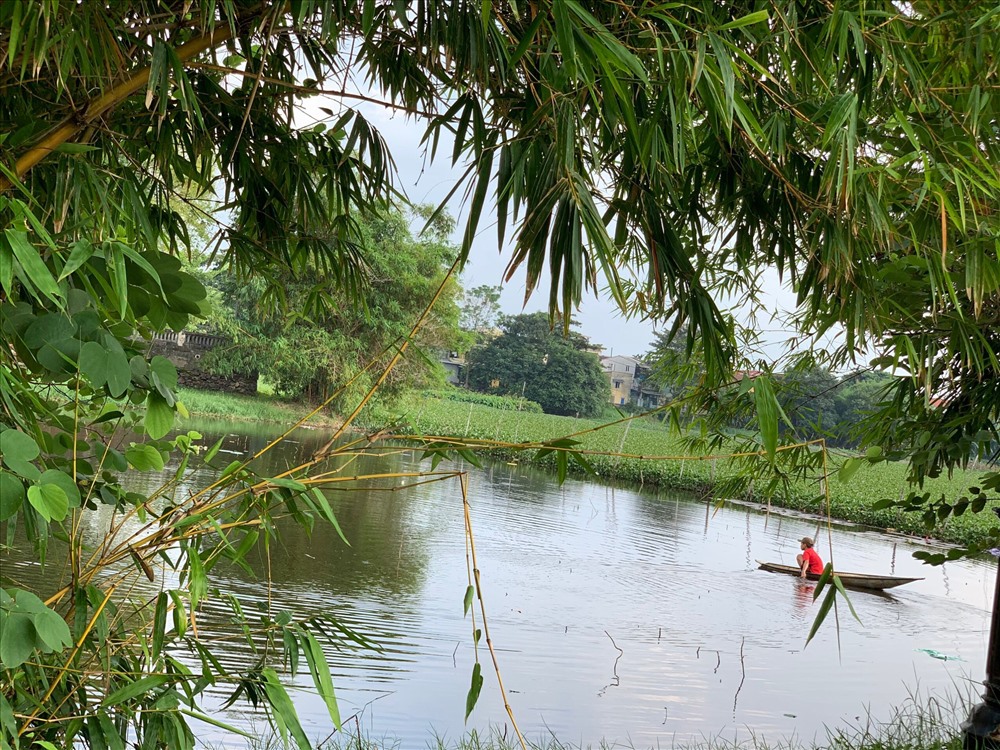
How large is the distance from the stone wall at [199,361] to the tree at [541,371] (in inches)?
705

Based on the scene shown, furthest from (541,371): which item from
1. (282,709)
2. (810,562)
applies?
(282,709)

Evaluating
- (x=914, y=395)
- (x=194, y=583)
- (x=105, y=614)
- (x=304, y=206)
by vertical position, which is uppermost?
(x=304, y=206)

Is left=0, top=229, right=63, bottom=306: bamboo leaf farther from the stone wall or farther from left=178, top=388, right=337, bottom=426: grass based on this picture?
the stone wall

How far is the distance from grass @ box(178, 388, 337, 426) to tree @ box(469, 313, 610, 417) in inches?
735

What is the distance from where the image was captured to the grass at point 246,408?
834 inches

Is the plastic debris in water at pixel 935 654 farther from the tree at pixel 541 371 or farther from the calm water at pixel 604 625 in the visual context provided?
the tree at pixel 541 371

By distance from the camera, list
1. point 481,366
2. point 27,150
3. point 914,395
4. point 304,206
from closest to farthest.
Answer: point 27,150
point 304,206
point 914,395
point 481,366

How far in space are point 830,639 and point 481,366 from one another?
36.6 meters

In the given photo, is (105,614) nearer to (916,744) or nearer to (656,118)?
(656,118)

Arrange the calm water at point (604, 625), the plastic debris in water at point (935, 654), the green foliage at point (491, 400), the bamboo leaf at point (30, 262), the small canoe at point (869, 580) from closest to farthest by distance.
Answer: the bamboo leaf at point (30, 262) → the calm water at point (604, 625) → the plastic debris in water at point (935, 654) → the small canoe at point (869, 580) → the green foliage at point (491, 400)

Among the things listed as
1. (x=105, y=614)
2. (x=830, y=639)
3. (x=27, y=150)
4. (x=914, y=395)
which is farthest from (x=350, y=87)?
(x=830, y=639)

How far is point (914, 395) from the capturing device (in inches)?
126

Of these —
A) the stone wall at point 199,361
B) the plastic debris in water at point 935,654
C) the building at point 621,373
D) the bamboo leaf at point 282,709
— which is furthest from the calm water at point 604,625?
the building at point 621,373

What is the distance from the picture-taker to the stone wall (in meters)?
25.1
